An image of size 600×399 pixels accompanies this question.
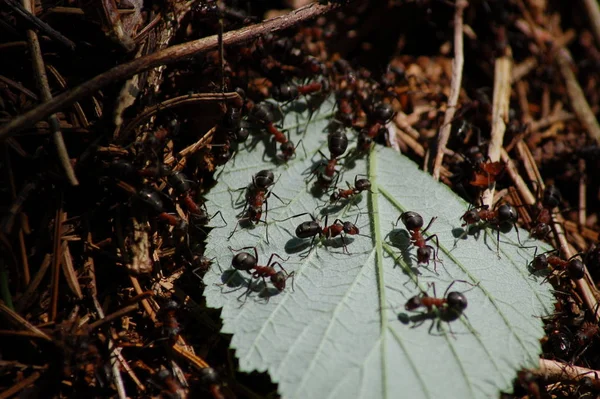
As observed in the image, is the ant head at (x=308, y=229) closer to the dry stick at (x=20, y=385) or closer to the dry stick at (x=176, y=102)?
the dry stick at (x=176, y=102)

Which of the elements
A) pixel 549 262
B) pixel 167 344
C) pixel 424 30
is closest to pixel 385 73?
pixel 424 30

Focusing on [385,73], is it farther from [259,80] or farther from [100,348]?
[100,348]

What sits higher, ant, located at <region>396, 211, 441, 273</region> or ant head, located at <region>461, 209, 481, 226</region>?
ant head, located at <region>461, 209, 481, 226</region>

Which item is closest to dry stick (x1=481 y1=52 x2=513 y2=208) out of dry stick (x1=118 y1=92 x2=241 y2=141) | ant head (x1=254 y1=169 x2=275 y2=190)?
ant head (x1=254 y1=169 x2=275 y2=190)

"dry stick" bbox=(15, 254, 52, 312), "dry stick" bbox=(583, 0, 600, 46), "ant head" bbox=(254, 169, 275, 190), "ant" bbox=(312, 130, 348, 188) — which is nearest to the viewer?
"dry stick" bbox=(15, 254, 52, 312)

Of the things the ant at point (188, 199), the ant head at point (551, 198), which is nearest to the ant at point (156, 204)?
the ant at point (188, 199)

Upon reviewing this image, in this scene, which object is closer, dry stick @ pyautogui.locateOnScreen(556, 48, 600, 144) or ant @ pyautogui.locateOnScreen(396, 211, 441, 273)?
ant @ pyautogui.locateOnScreen(396, 211, 441, 273)

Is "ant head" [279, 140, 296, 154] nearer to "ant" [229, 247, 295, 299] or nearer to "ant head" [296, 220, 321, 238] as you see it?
"ant head" [296, 220, 321, 238]
